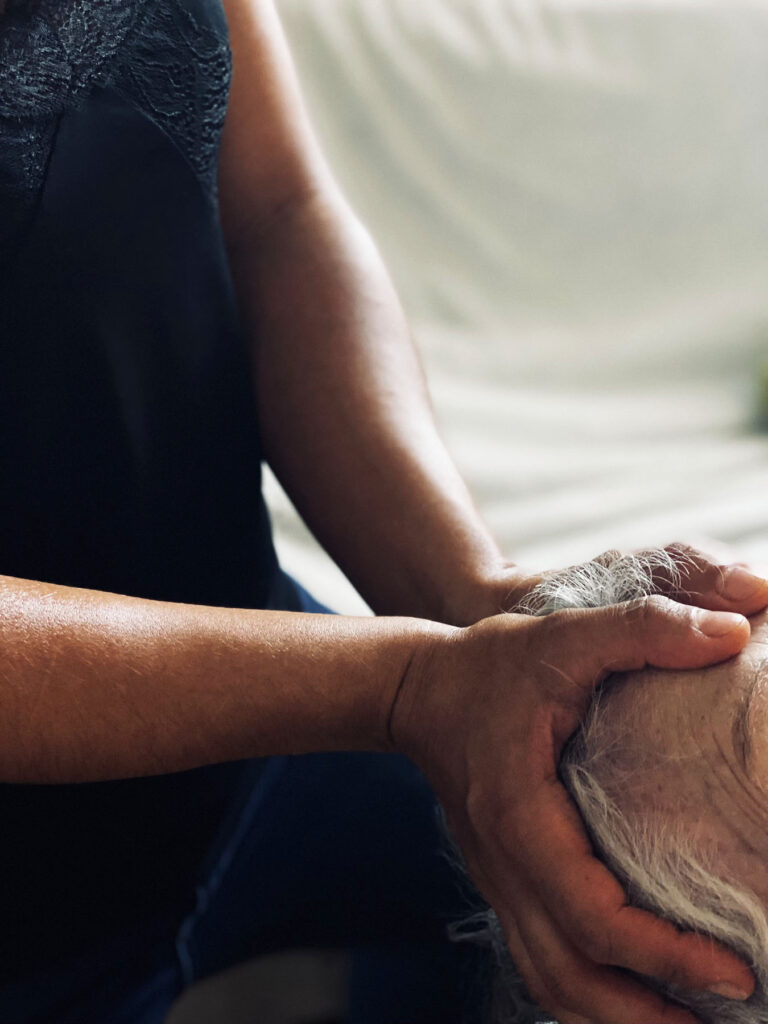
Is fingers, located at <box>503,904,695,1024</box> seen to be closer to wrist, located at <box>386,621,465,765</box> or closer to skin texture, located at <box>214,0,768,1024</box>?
skin texture, located at <box>214,0,768,1024</box>

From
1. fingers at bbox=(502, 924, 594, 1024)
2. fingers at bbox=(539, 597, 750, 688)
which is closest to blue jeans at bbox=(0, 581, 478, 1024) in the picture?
fingers at bbox=(502, 924, 594, 1024)

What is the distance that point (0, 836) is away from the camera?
75 cm

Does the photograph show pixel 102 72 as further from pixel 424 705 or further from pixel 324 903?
pixel 324 903

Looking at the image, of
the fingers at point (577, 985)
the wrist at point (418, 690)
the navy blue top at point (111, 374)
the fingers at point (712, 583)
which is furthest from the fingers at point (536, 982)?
the navy blue top at point (111, 374)

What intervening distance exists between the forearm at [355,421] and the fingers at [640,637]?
169 millimetres

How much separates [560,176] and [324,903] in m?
1.51

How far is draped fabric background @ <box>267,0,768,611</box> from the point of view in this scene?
6.28 ft

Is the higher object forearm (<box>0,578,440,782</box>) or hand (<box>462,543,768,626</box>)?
forearm (<box>0,578,440,782</box>)

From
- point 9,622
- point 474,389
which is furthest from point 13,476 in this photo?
point 474,389

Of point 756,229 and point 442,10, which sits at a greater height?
point 442,10

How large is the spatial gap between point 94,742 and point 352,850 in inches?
14.8

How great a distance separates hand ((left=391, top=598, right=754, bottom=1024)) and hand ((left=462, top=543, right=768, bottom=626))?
5cm

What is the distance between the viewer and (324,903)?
0.86 meters

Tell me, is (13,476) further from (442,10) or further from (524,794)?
(442,10)
